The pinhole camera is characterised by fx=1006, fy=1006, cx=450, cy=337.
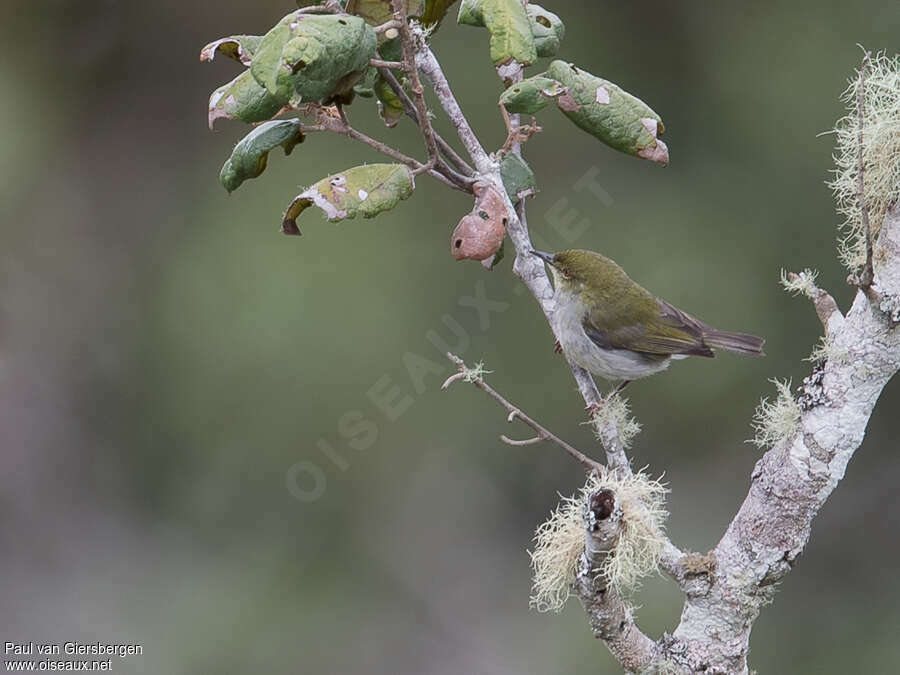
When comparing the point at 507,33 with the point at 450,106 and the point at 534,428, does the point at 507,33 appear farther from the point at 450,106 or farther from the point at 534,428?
the point at 534,428

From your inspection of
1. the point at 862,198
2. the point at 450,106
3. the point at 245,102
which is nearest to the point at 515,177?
the point at 450,106

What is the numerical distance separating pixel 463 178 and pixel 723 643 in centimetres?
94

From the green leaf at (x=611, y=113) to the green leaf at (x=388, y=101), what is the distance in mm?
307

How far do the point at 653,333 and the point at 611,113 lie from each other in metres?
1.29

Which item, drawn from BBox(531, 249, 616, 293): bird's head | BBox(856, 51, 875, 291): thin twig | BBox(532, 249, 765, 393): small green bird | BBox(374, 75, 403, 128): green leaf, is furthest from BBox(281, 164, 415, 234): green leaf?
BBox(531, 249, 616, 293): bird's head

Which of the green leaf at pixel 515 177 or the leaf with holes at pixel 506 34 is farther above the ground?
the leaf with holes at pixel 506 34

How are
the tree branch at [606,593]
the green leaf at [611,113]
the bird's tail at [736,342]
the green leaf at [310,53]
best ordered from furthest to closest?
the bird's tail at [736,342] < the green leaf at [611,113] < the tree branch at [606,593] < the green leaf at [310,53]

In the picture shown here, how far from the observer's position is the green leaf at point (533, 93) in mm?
1614

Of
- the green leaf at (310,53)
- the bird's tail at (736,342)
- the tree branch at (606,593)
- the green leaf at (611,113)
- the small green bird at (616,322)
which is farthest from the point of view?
the bird's tail at (736,342)

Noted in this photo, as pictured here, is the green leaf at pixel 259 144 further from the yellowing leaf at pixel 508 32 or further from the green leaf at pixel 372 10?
the yellowing leaf at pixel 508 32

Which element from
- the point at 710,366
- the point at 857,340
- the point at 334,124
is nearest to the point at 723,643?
the point at 857,340

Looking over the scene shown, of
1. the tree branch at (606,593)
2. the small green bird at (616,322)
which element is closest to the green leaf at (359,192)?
the tree branch at (606,593)

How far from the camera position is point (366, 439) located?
169 inches

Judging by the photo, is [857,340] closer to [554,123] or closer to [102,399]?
[554,123]
